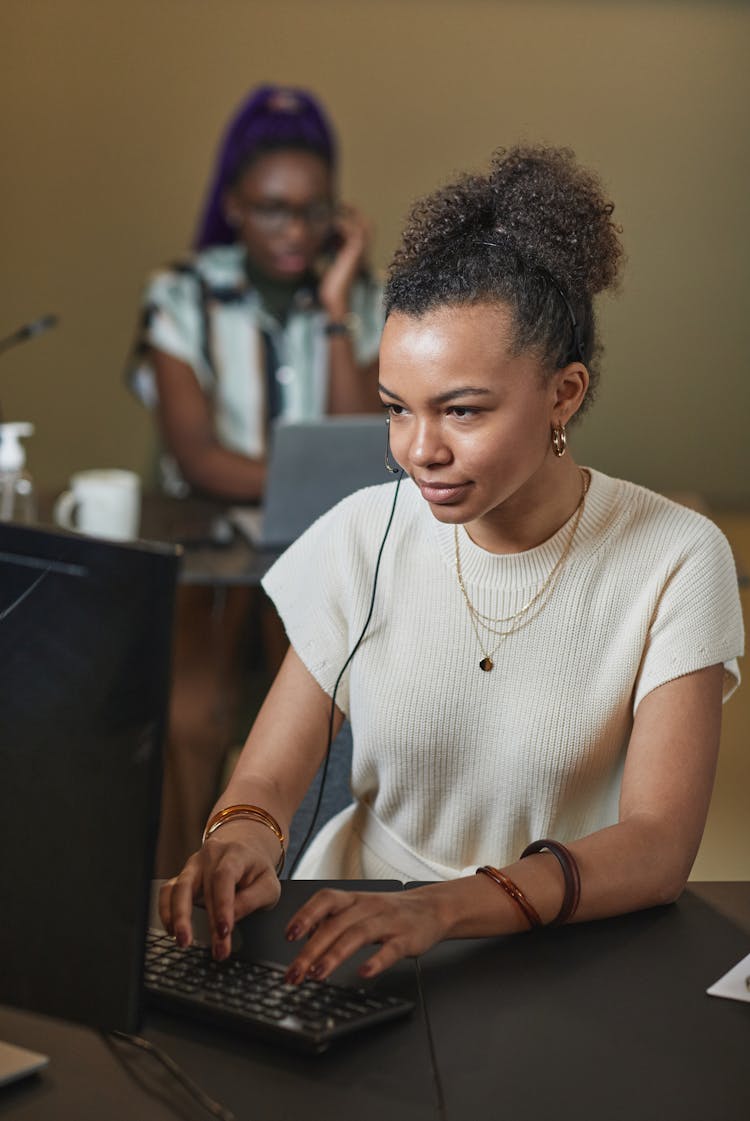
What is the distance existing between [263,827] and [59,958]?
0.45 metres

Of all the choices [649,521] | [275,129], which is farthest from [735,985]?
[275,129]

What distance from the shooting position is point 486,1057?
84 cm

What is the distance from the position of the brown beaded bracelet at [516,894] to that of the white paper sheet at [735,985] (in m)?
0.14

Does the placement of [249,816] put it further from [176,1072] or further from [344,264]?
[344,264]

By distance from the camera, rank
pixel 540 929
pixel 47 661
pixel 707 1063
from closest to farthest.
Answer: pixel 47 661 < pixel 707 1063 < pixel 540 929

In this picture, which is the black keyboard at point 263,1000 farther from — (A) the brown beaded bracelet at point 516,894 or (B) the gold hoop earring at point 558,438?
(B) the gold hoop earring at point 558,438

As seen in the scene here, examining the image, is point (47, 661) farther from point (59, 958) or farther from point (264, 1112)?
point (264, 1112)

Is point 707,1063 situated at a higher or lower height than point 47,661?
lower

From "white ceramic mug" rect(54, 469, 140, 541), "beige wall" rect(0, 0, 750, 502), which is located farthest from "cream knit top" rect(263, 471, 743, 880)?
"beige wall" rect(0, 0, 750, 502)

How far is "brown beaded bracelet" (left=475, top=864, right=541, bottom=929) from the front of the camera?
100cm

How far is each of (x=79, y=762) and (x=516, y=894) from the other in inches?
16.6

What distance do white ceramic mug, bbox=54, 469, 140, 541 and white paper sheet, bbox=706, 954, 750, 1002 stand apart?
1.63 m

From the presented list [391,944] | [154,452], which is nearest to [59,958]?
[391,944]

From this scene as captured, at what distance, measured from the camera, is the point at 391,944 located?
35.7 inches
